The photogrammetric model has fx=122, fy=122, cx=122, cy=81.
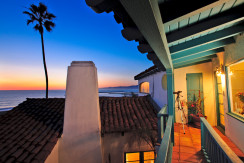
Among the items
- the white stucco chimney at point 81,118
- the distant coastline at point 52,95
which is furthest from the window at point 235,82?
the distant coastline at point 52,95

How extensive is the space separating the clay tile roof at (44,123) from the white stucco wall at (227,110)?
2675 mm

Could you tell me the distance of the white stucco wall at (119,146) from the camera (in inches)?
210

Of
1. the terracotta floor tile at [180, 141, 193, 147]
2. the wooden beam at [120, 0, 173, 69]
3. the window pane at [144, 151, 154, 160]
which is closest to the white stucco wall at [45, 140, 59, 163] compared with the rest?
the window pane at [144, 151, 154, 160]

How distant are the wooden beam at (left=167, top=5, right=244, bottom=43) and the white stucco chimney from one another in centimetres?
370

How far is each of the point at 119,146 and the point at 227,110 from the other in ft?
13.9

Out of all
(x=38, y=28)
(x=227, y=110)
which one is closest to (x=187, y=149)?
(x=227, y=110)

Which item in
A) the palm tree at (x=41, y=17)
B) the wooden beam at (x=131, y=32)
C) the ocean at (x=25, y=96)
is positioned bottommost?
the ocean at (x=25, y=96)

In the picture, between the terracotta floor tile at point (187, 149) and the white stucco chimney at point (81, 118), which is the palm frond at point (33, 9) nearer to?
the white stucco chimney at point (81, 118)

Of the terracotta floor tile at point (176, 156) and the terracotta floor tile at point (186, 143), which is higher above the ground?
the terracotta floor tile at point (186, 143)

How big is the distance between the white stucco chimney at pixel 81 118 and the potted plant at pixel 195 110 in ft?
13.0

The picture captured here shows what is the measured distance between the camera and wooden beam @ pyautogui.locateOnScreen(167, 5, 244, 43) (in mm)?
1834

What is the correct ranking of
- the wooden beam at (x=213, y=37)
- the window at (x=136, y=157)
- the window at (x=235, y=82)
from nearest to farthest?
→ the wooden beam at (x=213, y=37)
the window at (x=235, y=82)
the window at (x=136, y=157)

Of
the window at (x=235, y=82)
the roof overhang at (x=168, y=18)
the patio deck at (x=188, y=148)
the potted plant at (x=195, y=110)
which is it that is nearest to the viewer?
the roof overhang at (x=168, y=18)

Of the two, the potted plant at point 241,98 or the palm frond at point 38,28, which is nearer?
the potted plant at point 241,98
